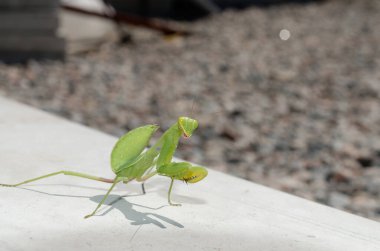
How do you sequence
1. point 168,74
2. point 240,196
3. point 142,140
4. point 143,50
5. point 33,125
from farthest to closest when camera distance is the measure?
point 143,50 < point 168,74 < point 33,125 < point 240,196 < point 142,140

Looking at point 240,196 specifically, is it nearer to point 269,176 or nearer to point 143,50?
point 269,176

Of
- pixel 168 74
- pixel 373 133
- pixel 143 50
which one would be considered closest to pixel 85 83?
pixel 168 74

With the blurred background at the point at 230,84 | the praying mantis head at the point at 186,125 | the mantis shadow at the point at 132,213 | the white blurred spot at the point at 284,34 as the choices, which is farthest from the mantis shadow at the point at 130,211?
the white blurred spot at the point at 284,34

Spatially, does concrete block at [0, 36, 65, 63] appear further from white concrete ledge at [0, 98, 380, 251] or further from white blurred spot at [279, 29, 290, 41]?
white concrete ledge at [0, 98, 380, 251]

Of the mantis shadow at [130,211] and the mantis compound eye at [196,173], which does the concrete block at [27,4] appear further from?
the mantis compound eye at [196,173]

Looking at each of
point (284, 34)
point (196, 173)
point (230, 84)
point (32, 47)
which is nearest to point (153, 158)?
point (196, 173)

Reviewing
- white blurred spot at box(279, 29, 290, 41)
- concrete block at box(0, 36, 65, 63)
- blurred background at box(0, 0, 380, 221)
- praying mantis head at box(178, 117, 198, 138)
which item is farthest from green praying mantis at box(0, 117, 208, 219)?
white blurred spot at box(279, 29, 290, 41)

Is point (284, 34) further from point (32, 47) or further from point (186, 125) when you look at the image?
point (186, 125)
